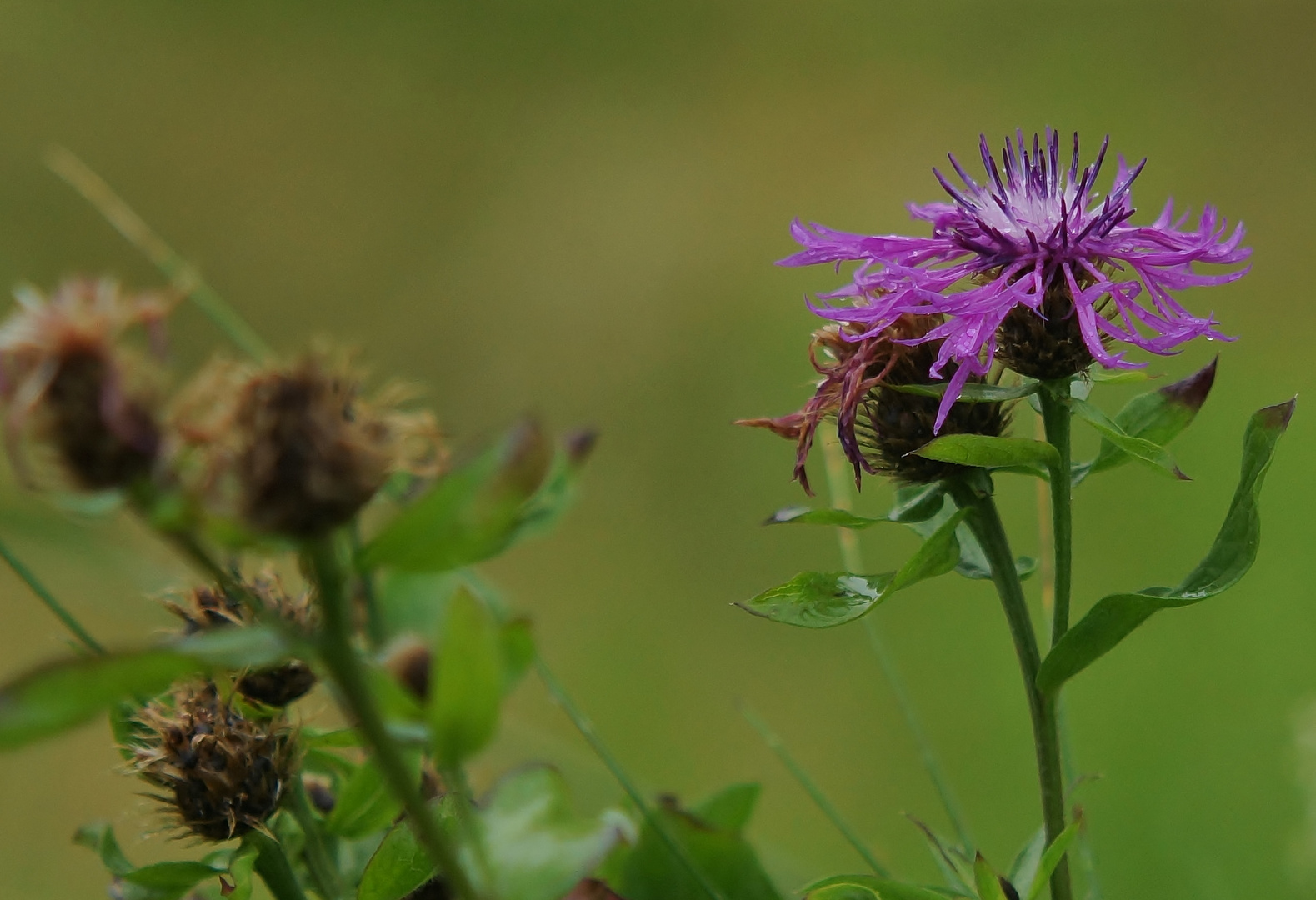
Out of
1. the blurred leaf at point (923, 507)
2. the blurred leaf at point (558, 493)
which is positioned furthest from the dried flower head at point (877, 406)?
the blurred leaf at point (558, 493)

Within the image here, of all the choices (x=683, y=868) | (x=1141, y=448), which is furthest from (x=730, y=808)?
(x=1141, y=448)

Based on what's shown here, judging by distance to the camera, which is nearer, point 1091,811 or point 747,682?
point 1091,811

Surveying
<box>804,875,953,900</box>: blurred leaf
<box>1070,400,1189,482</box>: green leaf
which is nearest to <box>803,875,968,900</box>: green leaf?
<box>804,875,953,900</box>: blurred leaf

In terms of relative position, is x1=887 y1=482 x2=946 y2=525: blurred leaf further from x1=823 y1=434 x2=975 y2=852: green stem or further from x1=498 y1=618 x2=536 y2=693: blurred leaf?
x1=498 y1=618 x2=536 y2=693: blurred leaf

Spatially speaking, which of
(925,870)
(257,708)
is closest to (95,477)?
(257,708)

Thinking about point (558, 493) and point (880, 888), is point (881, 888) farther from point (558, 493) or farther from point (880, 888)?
point (558, 493)

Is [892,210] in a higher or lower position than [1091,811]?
higher

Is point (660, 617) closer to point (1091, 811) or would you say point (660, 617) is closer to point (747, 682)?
point (747, 682)
